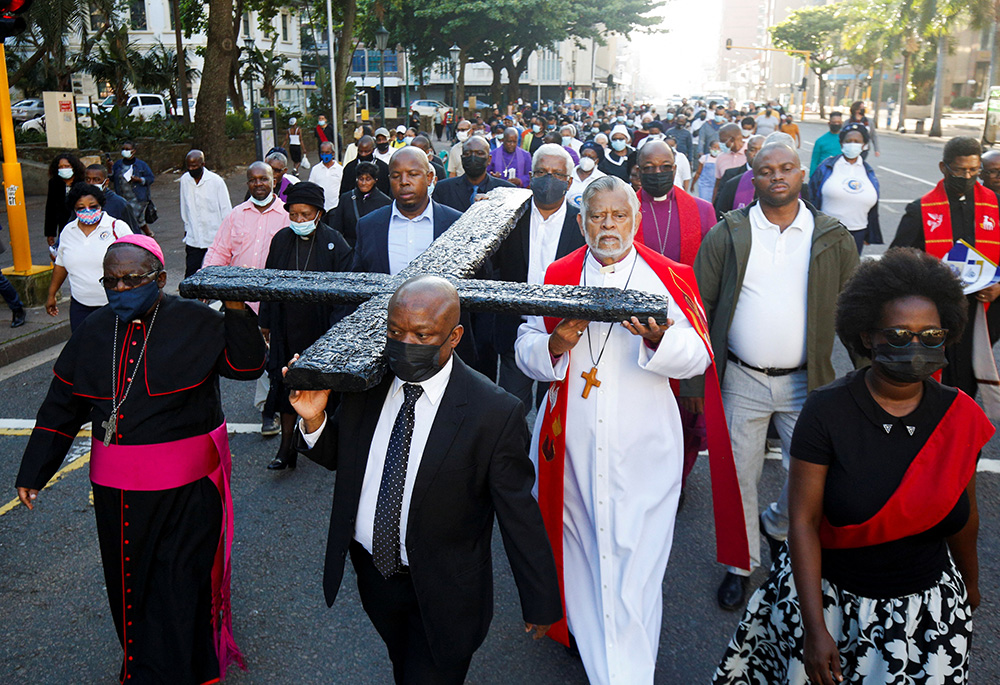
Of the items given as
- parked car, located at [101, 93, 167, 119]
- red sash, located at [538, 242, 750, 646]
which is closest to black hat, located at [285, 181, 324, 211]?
red sash, located at [538, 242, 750, 646]

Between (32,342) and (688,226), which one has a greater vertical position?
(688,226)

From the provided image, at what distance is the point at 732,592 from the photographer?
171 inches

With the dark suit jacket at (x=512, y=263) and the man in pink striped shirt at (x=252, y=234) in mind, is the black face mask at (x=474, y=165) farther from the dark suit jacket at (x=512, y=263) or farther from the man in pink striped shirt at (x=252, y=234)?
the dark suit jacket at (x=512, y=263)

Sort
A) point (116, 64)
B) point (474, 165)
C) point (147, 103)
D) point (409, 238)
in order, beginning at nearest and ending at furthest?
1. point (409, 238)
2. point (474, 165)
3. point (116, 64)
4. point (147, 103)

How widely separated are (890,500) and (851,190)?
648 centimetres

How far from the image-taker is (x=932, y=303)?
2.71m

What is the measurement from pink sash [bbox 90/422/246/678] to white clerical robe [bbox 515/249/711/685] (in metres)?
1.29

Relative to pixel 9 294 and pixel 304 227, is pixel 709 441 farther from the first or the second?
pixel 9 294

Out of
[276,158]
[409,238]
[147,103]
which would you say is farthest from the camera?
[147,103]

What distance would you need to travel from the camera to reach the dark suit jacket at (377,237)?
18.5 feet

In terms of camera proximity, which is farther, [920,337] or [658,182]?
[658,182]

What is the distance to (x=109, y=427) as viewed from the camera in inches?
137

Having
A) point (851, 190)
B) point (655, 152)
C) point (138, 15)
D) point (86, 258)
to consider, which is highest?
point (138, 15)

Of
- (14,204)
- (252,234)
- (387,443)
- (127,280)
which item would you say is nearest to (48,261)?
(14,204)
